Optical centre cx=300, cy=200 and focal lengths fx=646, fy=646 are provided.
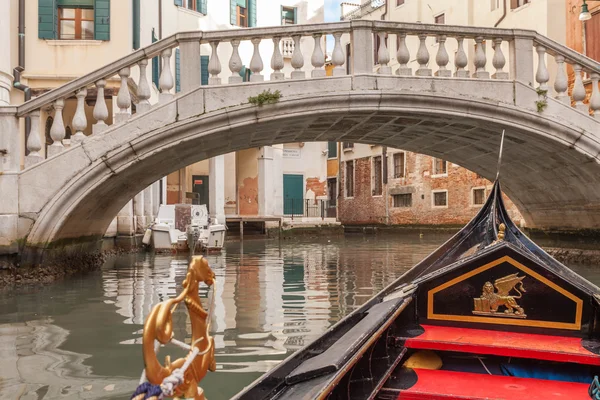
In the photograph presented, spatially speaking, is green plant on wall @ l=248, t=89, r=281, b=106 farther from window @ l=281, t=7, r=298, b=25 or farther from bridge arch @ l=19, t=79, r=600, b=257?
window @ l=281, t=7, r=298, b=25

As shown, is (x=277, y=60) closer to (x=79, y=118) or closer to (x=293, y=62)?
(x=293, y=62)

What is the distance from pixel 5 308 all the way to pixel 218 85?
6.67 feet

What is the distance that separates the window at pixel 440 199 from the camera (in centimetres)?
1487

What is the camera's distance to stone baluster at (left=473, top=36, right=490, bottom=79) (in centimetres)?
481

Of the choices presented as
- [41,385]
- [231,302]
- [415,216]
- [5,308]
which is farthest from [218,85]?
[415,216]

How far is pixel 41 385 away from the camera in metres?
2.26

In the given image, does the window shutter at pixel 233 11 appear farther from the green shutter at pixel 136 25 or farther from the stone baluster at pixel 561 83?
the stone baluster at pixel 561 83

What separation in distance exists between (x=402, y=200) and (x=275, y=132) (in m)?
11.4

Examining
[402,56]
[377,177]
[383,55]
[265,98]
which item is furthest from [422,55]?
[377,177]

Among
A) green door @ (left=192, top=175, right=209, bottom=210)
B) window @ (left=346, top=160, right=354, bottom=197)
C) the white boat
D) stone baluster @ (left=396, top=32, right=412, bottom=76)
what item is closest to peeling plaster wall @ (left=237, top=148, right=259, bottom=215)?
green door @ (left=192, top=175, right=209, bottom=210)

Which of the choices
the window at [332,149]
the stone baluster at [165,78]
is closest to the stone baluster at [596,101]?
the stone baluster at [165,78]

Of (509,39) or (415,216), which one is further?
(415,216)

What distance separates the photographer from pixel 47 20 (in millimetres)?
7320

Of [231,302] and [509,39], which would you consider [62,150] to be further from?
[509,39]
